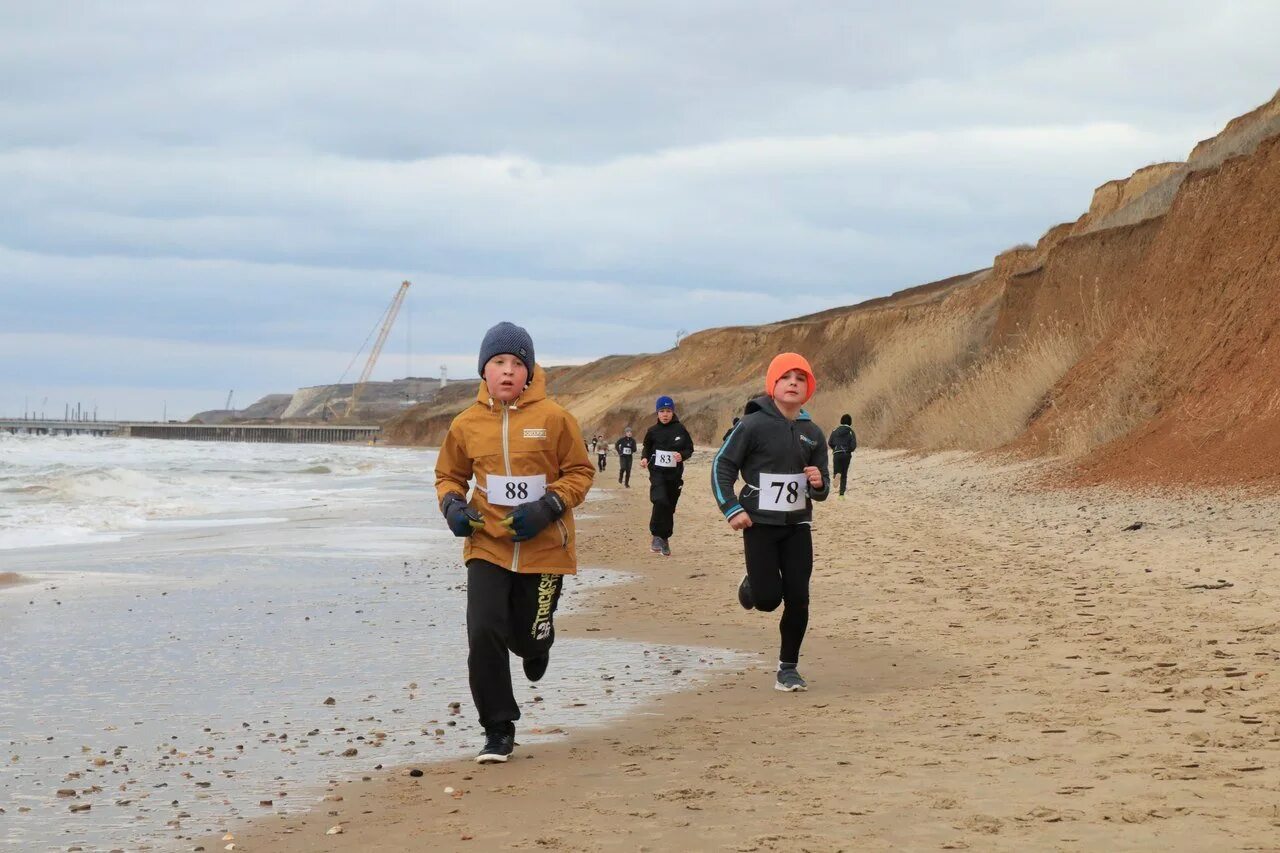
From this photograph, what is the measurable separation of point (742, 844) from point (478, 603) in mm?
2071

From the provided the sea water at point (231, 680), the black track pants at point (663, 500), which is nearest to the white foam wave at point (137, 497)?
the sea water at point (231, 680)

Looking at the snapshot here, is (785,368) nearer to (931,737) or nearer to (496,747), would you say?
(931,737)

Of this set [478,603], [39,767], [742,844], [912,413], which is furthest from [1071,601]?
[912,413]

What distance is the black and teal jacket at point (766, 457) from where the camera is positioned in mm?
7547

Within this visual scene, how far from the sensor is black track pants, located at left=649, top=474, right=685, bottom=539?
16.0 m

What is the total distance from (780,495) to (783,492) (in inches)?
0.9

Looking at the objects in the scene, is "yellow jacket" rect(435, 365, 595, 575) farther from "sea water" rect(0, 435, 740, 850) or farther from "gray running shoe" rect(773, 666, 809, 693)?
"gray running shoe" rect(773, 666, 809, 693)

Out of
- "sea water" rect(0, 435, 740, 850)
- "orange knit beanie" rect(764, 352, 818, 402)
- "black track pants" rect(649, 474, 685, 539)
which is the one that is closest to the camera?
"sea water" rect(0, 435, 740, 850)

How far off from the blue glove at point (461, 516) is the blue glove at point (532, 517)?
0.37ft

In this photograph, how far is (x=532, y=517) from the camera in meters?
6.10

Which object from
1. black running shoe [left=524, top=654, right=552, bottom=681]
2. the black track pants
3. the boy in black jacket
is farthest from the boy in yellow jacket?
the black track pants

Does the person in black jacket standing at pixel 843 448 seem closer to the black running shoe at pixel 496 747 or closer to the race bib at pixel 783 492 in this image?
the race bib at pixel 783 492

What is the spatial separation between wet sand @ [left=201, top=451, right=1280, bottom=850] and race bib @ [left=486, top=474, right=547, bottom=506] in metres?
1.10

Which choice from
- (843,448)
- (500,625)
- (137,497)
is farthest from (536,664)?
(137,497)
